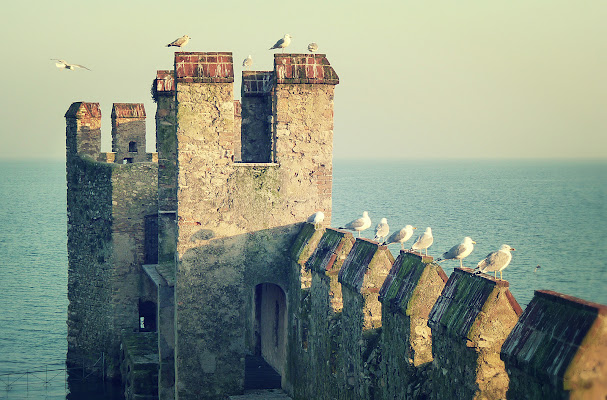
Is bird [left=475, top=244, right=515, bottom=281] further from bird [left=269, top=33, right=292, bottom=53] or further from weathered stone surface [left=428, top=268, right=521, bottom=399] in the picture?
bird [left=269, top=33, right=292, bottom=53]

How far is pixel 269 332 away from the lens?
22.6 meters

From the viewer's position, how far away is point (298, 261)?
1725 centimetres

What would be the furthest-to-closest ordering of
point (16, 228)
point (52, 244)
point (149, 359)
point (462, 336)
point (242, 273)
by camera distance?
point (16, 228), point (52, 244), point (149, 359), point (242, 273), point (462, 336)

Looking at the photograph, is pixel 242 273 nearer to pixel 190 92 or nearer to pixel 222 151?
pixel 222 151

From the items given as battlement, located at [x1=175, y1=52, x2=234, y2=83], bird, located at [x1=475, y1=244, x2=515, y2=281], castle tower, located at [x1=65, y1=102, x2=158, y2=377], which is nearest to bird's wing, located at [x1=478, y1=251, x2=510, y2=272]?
bird, located at [x1=475, y1=244, x2=515, y2=281]

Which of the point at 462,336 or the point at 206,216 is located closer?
the point at 462,336

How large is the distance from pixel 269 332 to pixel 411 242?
34738 millimetres

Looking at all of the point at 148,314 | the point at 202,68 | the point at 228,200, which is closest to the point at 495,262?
the point at 228,200

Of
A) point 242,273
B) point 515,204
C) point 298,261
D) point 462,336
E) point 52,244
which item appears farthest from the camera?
point 515,204

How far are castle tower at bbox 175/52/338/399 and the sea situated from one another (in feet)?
17.5

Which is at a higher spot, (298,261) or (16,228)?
(298,261)

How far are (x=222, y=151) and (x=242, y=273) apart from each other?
2.49 meters

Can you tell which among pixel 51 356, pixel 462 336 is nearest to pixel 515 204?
pixel 51 356


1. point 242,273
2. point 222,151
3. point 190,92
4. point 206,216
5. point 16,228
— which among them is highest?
point 190,92
